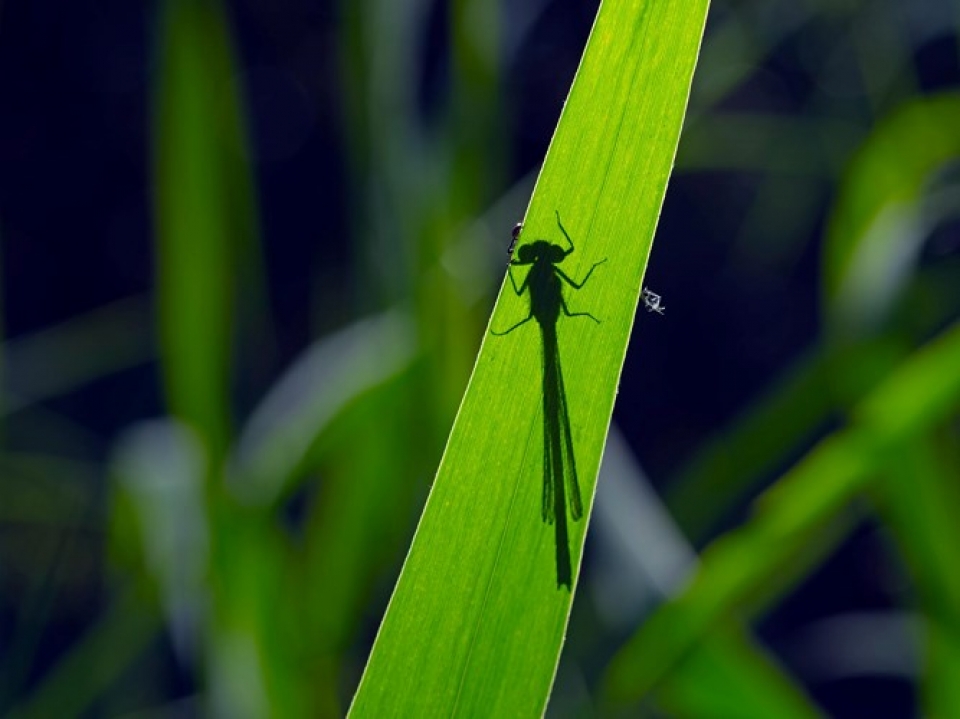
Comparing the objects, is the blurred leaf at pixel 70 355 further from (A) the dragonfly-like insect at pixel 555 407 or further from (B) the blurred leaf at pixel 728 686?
(A) the dragonfly-like insect at pixel 555 407

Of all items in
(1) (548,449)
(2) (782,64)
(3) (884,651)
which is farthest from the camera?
(2) (782,64)

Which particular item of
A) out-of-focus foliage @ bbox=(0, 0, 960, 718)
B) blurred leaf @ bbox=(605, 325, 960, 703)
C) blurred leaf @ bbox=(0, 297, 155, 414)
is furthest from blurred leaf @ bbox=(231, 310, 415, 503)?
blurred leaf @ bbox=(0, 297, 155, 414)

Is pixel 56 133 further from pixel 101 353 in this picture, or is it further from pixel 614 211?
pixel 614 211

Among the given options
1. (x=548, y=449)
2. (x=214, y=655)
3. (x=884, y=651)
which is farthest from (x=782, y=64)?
(x=548, y=449)

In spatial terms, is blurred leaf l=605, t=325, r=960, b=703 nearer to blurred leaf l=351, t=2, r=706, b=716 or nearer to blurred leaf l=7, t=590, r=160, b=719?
blurred leaf l=351, t=2, r=706, b=716

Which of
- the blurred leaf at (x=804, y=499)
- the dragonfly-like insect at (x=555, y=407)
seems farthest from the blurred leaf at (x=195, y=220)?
the dragonfly-like insect at (x=555, y=407)

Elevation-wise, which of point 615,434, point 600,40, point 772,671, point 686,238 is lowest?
point 772,671

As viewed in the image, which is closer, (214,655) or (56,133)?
(214,655)

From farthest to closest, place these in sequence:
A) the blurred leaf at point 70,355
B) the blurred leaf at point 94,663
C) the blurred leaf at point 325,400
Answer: the blurred leaf at point 70,355
the blurred leaf at point 94,663
the blurred leaf at point 325,400
